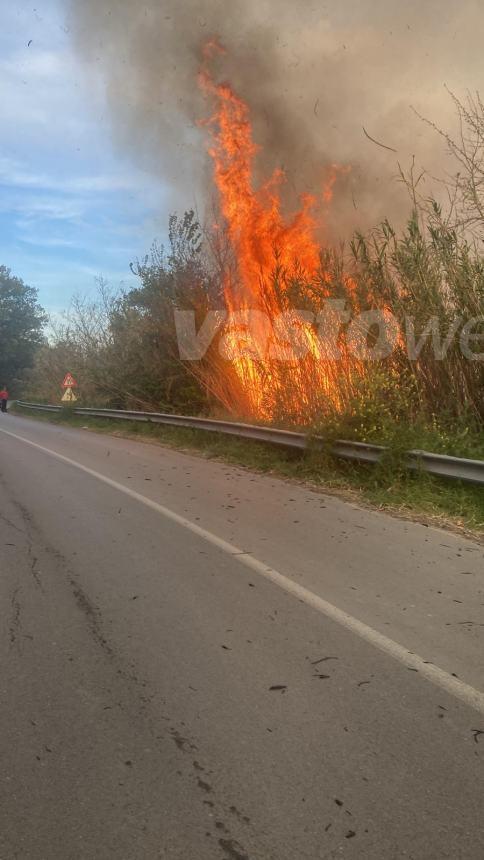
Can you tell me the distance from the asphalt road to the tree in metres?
57.9

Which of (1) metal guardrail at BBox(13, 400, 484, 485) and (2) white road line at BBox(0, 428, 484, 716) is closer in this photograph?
(2) white road line at BBox(0, 428, 484, 716)

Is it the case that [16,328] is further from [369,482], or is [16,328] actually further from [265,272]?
Result: [369,482]

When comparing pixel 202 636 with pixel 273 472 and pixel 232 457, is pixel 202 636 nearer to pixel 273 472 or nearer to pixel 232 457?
pixel 273 472

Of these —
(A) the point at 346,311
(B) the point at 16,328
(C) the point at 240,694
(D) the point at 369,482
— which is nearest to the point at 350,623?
(C) the point at 240,694

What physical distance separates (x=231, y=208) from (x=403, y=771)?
49.0ft

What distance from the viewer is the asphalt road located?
7.79ft

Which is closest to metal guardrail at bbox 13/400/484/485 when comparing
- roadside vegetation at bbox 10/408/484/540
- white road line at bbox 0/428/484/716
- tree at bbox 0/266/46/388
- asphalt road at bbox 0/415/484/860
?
roadside vegetation at bbox 10/408/484/540

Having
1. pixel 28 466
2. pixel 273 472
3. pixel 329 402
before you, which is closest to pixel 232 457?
pixel 273 472

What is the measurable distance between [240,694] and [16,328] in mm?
62772

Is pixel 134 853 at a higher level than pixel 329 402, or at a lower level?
lower

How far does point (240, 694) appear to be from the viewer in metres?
3.31

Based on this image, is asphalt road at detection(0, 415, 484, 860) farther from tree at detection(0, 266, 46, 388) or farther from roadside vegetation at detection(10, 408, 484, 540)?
tree at detection(0, 266, 46, 388)

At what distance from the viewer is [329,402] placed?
1049 cm

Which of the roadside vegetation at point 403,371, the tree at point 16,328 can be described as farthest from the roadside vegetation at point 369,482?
the tree at point 16,328
